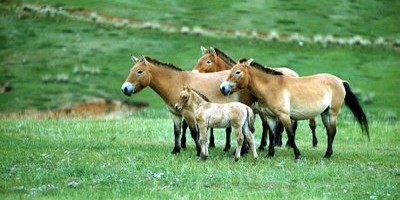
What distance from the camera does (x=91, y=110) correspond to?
109 feet

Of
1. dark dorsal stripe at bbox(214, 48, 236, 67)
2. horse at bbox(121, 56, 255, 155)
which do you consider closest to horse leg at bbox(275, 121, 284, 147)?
dark dorsal stripe at bbox(214, 48, 236, 67)

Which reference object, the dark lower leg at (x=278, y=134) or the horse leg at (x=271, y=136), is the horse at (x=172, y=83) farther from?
the dark lower leg at (x=278, y=134)

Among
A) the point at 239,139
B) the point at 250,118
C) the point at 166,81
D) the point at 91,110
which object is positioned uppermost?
the point at 166,81

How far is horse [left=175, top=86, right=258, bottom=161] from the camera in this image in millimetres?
16844

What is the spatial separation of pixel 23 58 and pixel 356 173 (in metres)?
27.2

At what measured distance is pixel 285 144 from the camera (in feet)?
69.9

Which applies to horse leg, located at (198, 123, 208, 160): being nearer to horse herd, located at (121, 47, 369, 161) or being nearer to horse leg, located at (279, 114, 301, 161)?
horse herd, located at (121, 47, 369, 161)

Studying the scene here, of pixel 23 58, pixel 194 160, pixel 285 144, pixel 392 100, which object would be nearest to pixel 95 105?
pixel 23 58

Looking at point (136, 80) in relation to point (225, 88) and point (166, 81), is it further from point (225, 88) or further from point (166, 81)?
point (225, 88)

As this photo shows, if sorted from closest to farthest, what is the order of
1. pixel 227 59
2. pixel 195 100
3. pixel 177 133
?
pixel 195 100, pixel 177 133, pixel 227 59

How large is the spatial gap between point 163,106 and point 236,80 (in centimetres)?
1538

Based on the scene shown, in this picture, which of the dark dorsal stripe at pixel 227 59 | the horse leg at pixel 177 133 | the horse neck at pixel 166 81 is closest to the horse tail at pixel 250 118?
the horse leg at pixel 177 133

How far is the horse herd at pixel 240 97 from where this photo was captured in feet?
55.9

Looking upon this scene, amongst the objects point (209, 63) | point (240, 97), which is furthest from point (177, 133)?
point (209, 63)
